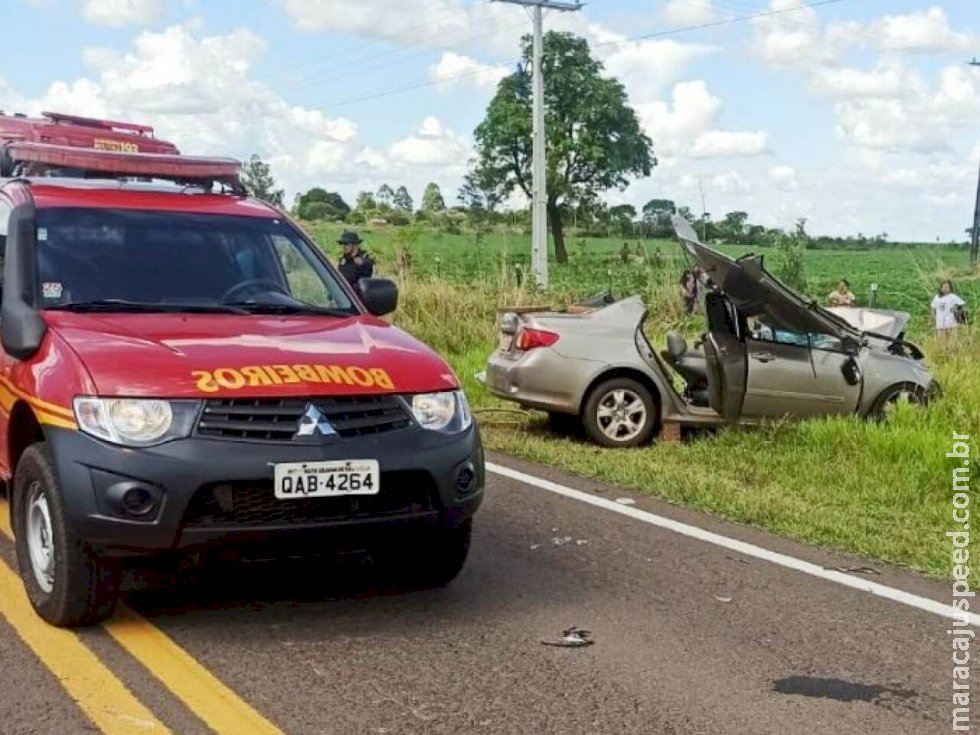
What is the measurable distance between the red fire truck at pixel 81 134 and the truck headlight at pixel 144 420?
968 cm

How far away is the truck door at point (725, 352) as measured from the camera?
9461 mm

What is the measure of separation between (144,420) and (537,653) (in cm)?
172

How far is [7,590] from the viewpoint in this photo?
523 centimetres

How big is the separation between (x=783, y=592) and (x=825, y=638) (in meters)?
0.69

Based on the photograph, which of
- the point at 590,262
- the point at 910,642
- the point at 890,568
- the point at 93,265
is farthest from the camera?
the point at 590,262

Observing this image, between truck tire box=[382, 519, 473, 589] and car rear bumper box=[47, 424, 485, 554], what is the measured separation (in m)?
0.68

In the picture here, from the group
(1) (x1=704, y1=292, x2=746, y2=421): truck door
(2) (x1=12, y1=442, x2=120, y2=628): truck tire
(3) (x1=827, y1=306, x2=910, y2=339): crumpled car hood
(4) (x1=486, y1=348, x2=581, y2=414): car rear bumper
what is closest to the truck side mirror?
(2) (x1=12, y1=442, x2=120, y2=628): truck tire

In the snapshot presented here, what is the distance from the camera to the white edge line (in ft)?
18.0

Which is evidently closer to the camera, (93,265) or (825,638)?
(825,638)

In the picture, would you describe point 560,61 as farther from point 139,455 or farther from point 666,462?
point 139,455

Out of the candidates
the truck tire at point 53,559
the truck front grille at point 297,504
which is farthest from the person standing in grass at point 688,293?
the truck tire at point 53,559

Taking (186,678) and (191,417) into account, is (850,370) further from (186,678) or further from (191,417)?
(186,678)

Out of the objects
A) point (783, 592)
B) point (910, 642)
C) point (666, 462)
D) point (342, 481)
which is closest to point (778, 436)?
point (666, 462)

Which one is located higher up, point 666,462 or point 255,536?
point 255,536
